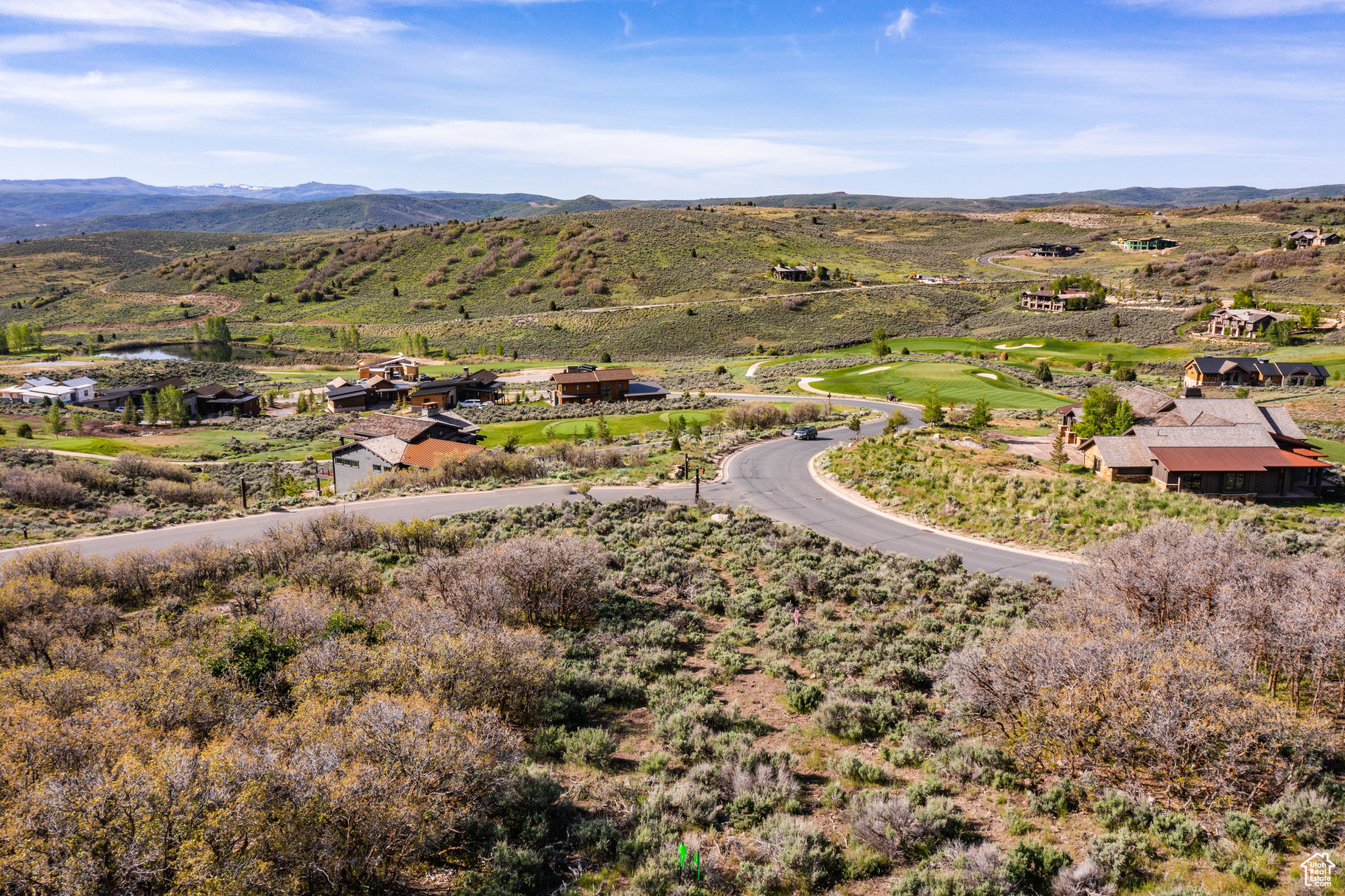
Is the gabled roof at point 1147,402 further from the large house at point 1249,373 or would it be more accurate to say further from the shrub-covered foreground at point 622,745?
the shrub-covered foreground at point 622,745

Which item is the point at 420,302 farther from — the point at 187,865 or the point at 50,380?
the point at 187,865

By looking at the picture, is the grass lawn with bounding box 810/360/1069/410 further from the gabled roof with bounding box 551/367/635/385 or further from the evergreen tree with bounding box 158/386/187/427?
the evergreen tree with bounding box 158/386/187/427

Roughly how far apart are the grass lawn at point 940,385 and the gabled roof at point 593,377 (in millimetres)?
20148

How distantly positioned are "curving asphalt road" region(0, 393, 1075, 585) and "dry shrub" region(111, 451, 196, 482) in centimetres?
1609

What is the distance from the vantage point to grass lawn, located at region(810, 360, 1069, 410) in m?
58.4

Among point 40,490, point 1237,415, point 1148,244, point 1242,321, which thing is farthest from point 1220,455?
point 1148,244

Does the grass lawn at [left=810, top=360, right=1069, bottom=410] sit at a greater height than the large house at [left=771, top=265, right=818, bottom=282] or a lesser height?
lesser

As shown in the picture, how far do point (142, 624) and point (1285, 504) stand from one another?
1626 inches

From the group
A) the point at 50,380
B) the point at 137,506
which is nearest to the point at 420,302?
the point at 50,380

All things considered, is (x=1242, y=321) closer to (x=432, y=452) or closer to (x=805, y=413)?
(x=805, y=413)

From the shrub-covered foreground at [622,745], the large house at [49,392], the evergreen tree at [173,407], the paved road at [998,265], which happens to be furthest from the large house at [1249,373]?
the large house at [49,392]

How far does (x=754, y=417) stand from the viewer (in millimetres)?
53281

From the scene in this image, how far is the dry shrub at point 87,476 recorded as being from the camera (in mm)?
37000
